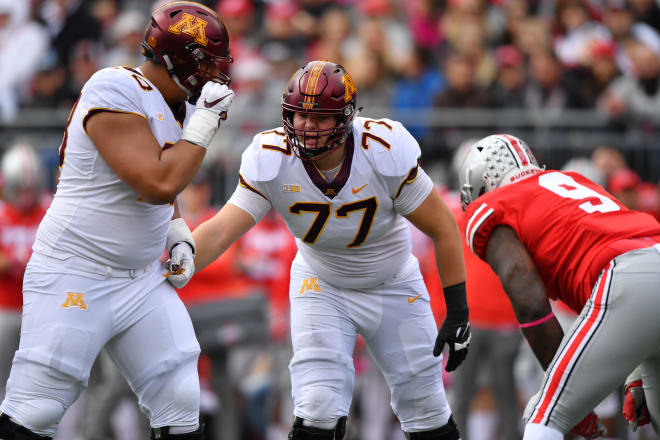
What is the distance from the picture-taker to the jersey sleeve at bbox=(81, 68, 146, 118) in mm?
4348

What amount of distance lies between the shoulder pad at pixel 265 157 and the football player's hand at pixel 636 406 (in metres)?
2.09

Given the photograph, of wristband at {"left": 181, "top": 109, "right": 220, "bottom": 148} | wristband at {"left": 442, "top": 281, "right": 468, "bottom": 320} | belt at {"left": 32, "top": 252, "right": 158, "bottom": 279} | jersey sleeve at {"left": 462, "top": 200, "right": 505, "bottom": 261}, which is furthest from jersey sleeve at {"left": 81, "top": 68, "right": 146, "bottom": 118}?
wristband at {"left": 442, "top": 281, "right": 468, "bottom": 320}

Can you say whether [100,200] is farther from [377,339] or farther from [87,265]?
[377,339]

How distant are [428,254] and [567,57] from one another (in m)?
3.04

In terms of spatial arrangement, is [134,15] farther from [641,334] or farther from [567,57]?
[641,334]

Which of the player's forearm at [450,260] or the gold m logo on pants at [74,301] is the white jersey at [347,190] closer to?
the player's forearm at [450,260]

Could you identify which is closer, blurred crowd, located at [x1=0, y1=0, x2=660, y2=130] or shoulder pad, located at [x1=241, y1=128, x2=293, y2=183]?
shoulder pad, located at [x1=241, y1=128, x2=293, y2=183]

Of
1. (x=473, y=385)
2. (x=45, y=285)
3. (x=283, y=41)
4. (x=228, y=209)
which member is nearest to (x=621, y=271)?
(x=228, y=209)

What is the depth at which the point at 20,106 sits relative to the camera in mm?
11164

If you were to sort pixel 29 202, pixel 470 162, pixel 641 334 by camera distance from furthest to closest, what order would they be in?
pixel 29 202, pixel 470 162, pixel 641 334

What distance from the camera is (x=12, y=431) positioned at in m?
4.36

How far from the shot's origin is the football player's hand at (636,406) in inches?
198

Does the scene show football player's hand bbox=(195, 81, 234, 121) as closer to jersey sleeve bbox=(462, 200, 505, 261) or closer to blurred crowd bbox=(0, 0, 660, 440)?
jersey sleeve bbox=(462, 200, 505, 261)

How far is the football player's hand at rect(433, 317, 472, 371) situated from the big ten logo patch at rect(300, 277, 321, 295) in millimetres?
693
